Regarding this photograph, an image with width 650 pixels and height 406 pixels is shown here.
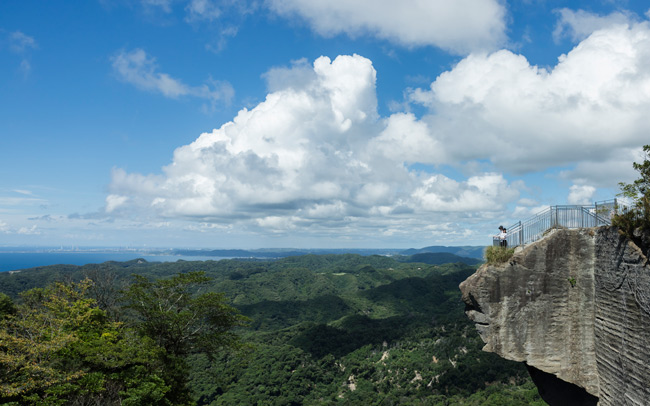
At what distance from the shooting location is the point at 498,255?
16.7 metres

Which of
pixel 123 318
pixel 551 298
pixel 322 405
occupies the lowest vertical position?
pixel 322 405

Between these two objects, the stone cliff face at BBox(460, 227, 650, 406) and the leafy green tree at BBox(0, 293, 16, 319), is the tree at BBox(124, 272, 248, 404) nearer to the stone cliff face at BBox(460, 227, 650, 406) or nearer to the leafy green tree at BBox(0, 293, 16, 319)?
the stone cliff face at BBox(460, 227, 650, 406)

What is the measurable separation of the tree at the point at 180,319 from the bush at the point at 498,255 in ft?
62.1

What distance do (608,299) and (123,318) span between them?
41702 mm

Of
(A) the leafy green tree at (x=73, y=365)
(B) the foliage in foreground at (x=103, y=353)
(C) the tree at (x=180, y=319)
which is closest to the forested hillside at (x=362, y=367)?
(C) the tree at (x=180, y=319)

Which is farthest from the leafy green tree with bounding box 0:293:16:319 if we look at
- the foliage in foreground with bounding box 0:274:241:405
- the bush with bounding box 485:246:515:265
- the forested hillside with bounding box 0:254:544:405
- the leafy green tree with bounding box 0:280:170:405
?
the bush with bounding box 485:246:515:265

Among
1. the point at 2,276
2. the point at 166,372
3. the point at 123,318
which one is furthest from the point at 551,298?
the point at 2,276

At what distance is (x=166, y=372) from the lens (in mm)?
20922

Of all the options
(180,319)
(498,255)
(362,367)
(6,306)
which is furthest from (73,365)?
(362,367)

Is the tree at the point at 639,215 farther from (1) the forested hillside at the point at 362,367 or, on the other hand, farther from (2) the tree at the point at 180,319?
(1) the forested hillside at the point at 362,367

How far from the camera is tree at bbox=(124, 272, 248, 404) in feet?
76.0

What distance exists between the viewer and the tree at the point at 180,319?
76.0 feet

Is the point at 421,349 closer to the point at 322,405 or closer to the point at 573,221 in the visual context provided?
the point at 322,405

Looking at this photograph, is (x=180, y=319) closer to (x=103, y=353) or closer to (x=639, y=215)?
(x=103, y=353)
